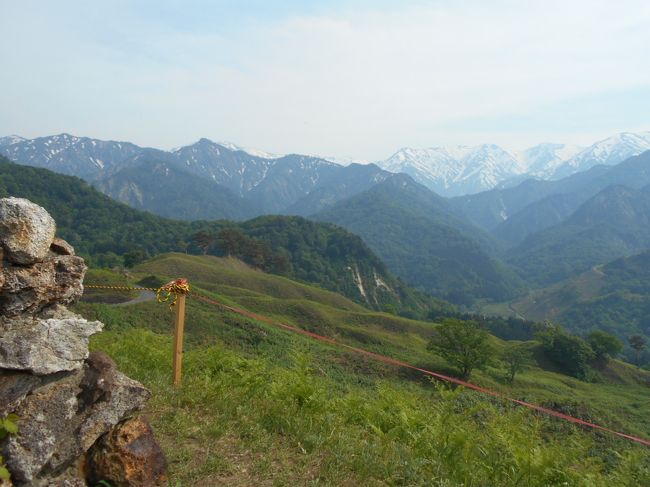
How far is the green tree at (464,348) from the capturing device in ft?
142

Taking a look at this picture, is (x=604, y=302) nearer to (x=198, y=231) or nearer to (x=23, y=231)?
(x=198, y=231)

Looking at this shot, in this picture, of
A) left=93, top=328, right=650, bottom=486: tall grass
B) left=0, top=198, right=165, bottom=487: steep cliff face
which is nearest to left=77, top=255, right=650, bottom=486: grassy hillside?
left=93, top=328, right=650, bottom=486: tall grass

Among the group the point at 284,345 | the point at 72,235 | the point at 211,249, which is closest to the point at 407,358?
the point at 284,345

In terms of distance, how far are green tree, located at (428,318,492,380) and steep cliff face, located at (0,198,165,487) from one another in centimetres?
4173

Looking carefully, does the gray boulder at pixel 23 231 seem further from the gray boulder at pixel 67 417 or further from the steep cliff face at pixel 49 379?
the gray boulder at pixel 67 417

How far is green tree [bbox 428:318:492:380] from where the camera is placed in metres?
43.4

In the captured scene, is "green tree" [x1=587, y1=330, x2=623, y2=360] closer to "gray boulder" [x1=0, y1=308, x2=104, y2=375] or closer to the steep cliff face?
the steep cliff face

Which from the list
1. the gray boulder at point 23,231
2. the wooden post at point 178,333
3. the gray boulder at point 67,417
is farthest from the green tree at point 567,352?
the gray boulder at point 23,231

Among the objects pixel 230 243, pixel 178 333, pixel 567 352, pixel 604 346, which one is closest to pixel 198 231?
pixel 230 243

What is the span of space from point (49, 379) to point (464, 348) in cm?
4296

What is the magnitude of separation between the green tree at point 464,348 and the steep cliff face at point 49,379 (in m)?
41.7

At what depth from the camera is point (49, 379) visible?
5.09 m

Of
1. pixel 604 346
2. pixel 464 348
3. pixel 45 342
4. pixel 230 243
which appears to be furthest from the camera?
pixel 230 243

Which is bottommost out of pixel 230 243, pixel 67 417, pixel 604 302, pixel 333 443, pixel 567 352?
pixel 604 302
